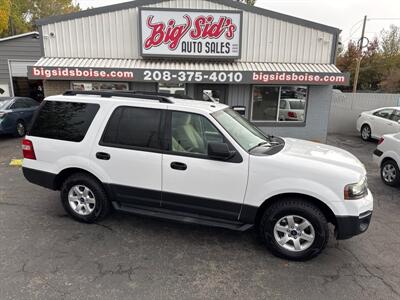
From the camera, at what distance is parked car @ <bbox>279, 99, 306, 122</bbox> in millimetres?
10635

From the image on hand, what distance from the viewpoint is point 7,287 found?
9.50 feet

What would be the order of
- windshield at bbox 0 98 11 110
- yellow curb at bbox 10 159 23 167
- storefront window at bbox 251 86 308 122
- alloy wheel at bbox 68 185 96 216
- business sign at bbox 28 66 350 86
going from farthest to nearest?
storefront window at bbox 251 86 308 122 → windshield at bbox 0 98 11 110 → business sign at bbox 28 66 350 86 → yellow curb at bbox 10 159 23 167 → alloy wheel at bbox 68 185 96 216

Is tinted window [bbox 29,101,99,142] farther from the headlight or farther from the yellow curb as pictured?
the yellow curb

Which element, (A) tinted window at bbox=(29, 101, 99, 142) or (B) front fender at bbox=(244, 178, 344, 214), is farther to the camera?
(A) tinted window at bbox=(29, 101, 99, 142)

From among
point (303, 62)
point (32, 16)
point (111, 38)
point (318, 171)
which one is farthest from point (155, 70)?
point (32, 16)

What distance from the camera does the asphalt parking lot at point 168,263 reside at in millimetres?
2936

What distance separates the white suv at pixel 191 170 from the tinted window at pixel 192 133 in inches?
0.5

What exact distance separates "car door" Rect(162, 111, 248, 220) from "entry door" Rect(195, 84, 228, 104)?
6.83m

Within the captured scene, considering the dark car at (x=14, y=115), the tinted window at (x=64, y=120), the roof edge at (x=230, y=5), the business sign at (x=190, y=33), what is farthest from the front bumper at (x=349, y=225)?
the dark car at (x=14, y=115)

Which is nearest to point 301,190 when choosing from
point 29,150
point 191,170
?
point 191,170

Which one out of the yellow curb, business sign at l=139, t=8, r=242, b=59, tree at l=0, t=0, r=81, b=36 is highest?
tree at l=0, t=0, r=81, b=36

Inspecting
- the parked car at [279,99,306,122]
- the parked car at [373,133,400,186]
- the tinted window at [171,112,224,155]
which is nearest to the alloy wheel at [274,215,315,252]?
the tinted window at [171,112,224,155]

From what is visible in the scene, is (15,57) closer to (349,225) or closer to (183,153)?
(183,153)

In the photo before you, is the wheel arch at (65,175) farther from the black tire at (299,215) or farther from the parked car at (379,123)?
the parked car at (379,123)
